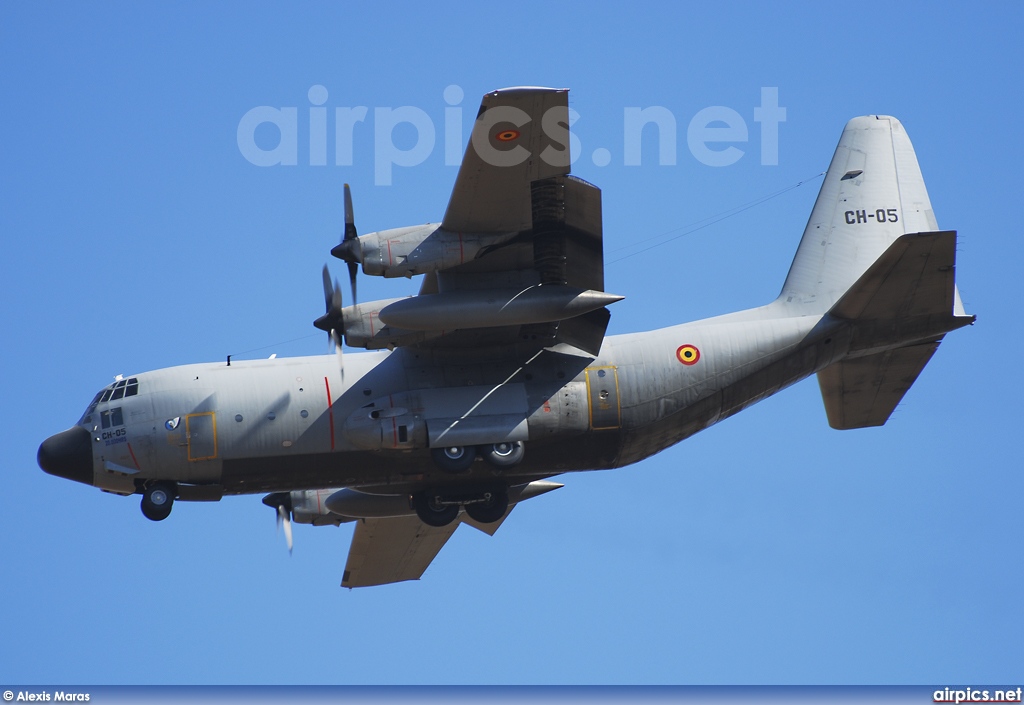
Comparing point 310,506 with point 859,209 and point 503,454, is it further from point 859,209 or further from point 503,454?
point 859,209

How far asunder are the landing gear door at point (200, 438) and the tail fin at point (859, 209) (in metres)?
9.82

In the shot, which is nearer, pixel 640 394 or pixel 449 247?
pixel 449 247

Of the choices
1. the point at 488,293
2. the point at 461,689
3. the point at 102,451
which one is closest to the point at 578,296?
the point at 488,293

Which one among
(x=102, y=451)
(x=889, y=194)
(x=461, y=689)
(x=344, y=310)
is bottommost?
(x=461, y=689)

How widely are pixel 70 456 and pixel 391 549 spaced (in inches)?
291

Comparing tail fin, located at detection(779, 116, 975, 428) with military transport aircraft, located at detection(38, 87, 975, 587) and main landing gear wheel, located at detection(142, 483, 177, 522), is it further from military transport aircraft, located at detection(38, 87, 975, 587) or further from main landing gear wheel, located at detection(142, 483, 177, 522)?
main landing gear wheel, located at detection(142, 483, 177, 522)

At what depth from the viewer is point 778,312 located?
79.4 feet

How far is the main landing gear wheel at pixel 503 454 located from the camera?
2269cm

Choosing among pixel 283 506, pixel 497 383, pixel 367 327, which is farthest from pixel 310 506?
Result: pixel 367 327

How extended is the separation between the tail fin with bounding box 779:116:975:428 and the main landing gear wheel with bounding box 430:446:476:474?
20.3ft

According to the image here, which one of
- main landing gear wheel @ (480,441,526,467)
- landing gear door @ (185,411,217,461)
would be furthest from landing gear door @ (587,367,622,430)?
landing gear door @ (185,411,217,461)

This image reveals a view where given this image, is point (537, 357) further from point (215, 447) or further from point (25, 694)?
point (25, 694)

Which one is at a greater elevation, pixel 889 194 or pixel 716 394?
pixel 889 194

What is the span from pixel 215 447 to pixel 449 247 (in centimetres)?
528
